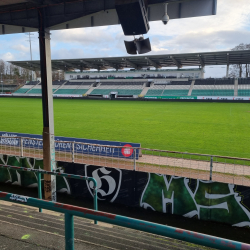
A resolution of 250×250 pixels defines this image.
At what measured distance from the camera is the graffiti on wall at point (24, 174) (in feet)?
26.8

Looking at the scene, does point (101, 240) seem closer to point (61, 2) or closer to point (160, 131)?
point (61, 2)

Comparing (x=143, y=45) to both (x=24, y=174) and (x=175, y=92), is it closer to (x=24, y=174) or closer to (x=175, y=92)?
(x=24, y=174)

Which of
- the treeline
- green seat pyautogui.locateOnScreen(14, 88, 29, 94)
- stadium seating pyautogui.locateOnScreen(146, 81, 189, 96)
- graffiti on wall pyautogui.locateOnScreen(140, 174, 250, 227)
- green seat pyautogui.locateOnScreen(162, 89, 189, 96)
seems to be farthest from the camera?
the treeline

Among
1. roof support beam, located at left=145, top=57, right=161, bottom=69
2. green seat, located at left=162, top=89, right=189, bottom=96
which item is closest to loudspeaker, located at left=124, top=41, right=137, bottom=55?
roof support beam, located at left=145, top=57, right=161, bottom=69


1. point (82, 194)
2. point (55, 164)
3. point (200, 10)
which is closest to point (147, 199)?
point (82, 194)

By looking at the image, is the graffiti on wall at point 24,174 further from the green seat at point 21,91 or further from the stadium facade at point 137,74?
the green seat at point 21,91

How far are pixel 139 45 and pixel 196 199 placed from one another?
449 centimetres

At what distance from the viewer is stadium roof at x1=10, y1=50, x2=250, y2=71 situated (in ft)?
148

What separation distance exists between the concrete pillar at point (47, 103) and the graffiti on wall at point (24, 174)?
0.56 m

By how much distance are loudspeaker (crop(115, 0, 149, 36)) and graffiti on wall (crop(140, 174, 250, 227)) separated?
13.2ft

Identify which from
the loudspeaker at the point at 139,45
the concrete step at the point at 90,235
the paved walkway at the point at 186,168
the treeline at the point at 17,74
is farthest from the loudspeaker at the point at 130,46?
the treeline at the point at 17,74

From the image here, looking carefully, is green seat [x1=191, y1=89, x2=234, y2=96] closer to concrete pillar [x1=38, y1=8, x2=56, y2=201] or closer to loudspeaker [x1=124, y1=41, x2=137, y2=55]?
loudspeaker [x1=124, y1=41, x2=137, y2=55]

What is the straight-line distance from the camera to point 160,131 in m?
17.6

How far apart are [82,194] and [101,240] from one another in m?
4.57
